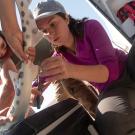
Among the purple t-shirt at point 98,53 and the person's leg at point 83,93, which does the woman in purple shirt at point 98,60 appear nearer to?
the purple t-shirt at point 98,53

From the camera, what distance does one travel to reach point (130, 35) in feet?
5.62

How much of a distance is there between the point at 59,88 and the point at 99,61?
321 mm

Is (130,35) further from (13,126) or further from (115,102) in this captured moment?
(13,126)

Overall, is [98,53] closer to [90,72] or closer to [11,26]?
[90,72]

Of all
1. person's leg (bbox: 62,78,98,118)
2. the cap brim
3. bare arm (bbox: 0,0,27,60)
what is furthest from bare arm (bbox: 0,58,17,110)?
person's leg (bbox: 62,78,98,118)

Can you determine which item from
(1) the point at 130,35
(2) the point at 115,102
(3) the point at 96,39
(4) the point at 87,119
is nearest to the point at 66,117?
(4) the point at 87,119

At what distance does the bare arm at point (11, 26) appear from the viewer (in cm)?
111

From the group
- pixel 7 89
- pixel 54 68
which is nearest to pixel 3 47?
pixel 7 89

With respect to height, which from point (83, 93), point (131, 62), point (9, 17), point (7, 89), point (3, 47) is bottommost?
point (83, 93)

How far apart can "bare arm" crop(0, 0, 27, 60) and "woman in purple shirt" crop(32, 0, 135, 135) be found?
173mm

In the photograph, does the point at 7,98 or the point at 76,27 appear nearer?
the point at 7,98

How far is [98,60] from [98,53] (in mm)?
25

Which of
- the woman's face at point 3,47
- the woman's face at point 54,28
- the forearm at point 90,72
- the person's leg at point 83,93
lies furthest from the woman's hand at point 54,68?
the person's leg at point 83,93

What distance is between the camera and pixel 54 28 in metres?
1.44
